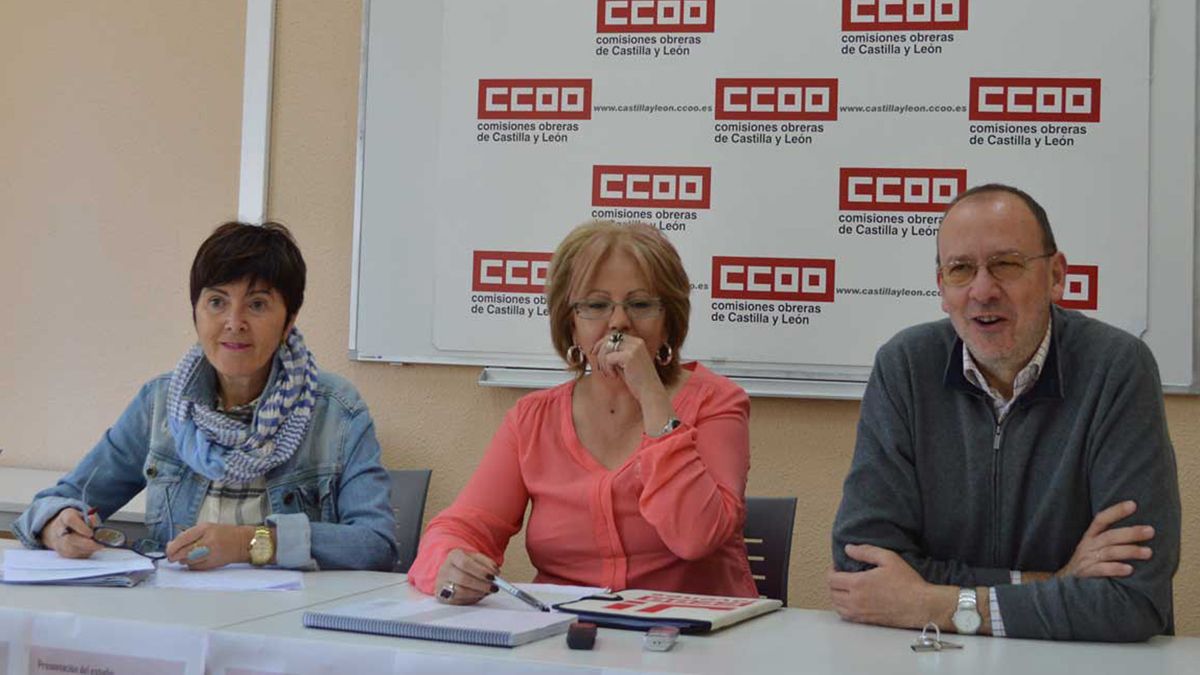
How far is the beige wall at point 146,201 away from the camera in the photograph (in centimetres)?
355

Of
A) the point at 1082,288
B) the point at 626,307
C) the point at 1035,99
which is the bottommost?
the point at 626,307

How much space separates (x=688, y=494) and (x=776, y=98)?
143 centimetres

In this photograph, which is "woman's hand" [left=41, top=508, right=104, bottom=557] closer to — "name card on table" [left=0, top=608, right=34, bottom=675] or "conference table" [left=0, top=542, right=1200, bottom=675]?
"conference table" [left=0, top=542, right=1200, bottom=675]

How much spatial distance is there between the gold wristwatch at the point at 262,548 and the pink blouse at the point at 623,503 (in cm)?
26

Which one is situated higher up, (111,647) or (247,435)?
(247,435)

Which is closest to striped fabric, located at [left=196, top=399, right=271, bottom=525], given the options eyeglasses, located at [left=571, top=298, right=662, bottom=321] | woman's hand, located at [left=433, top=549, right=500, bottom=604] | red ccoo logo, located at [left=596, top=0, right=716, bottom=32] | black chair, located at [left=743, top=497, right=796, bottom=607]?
woman's hand, located at [left=433, top=549, right=500, bottom=604]

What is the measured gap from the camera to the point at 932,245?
124 inches

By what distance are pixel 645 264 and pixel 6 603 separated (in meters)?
1.24

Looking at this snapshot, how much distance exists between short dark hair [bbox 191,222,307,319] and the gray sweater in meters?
1.17

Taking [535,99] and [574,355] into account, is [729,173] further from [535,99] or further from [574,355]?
[574,355]

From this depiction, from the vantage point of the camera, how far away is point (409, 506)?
2826 millimetres

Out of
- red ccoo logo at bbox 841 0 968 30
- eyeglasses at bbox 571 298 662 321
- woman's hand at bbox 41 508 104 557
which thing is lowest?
woman's hand at bbox 41 508 104 557

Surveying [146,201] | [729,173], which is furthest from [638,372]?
[146,201]

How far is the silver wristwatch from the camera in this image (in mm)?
1771
